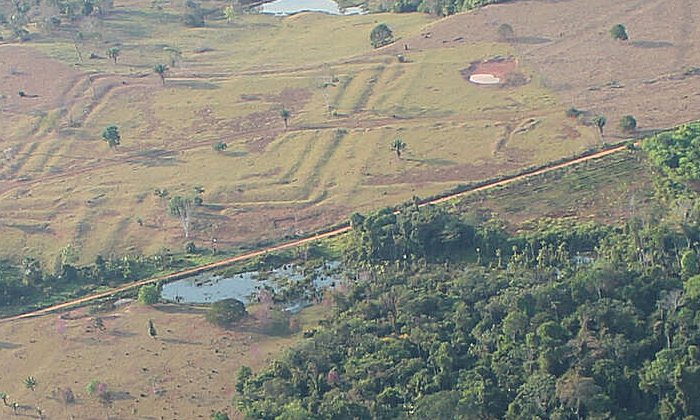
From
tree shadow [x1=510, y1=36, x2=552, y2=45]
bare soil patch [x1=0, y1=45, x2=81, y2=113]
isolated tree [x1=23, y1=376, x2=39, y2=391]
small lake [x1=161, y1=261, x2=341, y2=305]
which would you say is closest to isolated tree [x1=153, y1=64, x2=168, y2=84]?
bare soil patch [x1=0, y1=45, x2=81, y2=113]

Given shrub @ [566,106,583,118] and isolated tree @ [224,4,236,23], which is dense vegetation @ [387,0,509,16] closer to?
isolated tree @ [224,4,236,23]

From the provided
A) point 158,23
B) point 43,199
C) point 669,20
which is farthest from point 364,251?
point 158,23

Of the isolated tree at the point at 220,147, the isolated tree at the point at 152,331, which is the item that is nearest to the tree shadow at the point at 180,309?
the isolated tree at the point at 152,331

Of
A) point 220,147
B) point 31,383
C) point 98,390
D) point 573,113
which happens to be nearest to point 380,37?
point 220,147

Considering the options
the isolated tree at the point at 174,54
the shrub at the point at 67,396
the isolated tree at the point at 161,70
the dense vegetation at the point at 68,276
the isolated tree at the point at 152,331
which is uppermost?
the isolated tree at the point at 174,54

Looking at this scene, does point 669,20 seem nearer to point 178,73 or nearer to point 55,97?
point 178,73

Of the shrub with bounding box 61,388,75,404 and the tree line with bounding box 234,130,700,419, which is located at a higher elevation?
the tree line with bounding box 234,130,700,419

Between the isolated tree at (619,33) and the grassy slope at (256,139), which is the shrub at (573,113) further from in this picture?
the isolated tree at (619,33)
